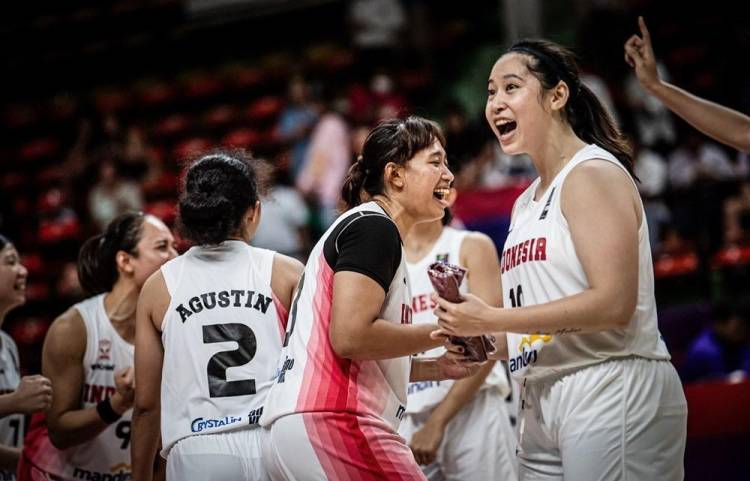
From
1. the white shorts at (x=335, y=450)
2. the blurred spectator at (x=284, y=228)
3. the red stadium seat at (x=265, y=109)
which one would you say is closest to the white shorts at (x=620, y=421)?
the white shorts at (x=335, y=450)

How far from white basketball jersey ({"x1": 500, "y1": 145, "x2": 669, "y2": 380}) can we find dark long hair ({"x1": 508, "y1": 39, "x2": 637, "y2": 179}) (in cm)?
19

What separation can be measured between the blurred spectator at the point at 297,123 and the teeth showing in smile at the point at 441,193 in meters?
7.90

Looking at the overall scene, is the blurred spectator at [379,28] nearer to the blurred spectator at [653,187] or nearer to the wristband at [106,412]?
the blurred spectator at [653,187]

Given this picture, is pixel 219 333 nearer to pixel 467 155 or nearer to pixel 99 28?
pixel 467 155

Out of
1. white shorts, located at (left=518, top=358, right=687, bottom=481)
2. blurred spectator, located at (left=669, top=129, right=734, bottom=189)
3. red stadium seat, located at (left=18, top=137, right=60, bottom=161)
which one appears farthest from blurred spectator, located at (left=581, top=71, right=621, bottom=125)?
red stadium seat, located at (left=18, top=137, right=60, bottom=161)

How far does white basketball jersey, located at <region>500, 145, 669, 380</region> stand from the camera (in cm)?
323

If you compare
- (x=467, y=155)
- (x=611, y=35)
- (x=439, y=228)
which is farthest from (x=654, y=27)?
(x=439, y=228)

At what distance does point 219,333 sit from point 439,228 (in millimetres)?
1697

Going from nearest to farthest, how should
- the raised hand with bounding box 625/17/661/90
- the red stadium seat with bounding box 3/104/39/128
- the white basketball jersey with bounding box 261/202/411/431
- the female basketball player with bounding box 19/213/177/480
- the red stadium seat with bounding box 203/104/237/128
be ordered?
the white basketball jersey with bounding box 261/202/411/431 → the raised hand with bounding box 625/17/661/90 → the female basketball player with bounding box 19/213/177/480 → the red stadium seat with bounding box 203/104/237/128 → the red stadium seat with bounding box 3/104/39/128

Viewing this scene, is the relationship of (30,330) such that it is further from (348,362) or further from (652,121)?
(348,362)

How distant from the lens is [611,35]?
12.3m

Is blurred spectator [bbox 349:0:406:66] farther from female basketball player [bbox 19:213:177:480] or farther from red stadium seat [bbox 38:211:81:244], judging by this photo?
female basketball player [bbox 19:213:177:480]

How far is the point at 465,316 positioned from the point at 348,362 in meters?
0.45

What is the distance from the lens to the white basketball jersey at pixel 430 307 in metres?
4.77
